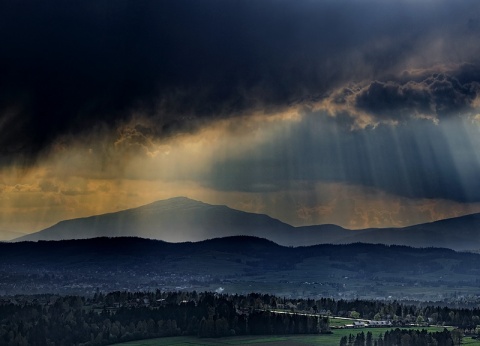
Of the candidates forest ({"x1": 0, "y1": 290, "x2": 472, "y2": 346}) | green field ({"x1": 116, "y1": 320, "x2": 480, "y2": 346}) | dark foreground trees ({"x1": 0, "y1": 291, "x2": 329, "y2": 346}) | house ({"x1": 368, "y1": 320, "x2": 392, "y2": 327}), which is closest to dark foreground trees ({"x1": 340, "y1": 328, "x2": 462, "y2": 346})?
forest ({"x1": 0, "y1": 290, "x2": 472, "y2": 346})

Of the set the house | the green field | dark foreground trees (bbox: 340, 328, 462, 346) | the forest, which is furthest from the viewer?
the house

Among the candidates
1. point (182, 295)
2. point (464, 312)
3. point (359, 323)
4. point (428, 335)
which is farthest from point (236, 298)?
point (428, 335)

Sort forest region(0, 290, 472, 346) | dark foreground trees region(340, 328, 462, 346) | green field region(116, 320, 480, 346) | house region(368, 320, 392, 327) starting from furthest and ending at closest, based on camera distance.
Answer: house region(368, 320, 392, 327) → forest region(0, 290, 472, 346) → green field region(116, 320, 480, 346) → dark foreground trees region(340, 328, 462, 346)

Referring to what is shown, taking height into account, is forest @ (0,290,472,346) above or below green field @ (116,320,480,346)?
above

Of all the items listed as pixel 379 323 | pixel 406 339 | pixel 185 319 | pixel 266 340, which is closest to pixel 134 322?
pixel 185 319

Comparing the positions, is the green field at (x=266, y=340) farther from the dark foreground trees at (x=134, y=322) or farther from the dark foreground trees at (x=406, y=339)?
the dark foreground trees at (x=134, y=322)

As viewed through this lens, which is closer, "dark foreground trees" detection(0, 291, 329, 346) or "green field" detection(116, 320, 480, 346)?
"green field" detection(116, 320, 480, 346)

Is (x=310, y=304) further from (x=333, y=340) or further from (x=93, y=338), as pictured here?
(x=93, y=338)

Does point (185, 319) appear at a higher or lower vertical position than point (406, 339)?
higher

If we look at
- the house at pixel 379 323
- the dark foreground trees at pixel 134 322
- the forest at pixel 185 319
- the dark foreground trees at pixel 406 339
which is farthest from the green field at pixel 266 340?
the house at pixel 379 323

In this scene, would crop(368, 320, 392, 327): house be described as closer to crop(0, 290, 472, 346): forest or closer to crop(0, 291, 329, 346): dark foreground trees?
crop(0, 290, 472, 346): forest

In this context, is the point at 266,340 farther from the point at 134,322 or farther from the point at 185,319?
the point at 134,322
